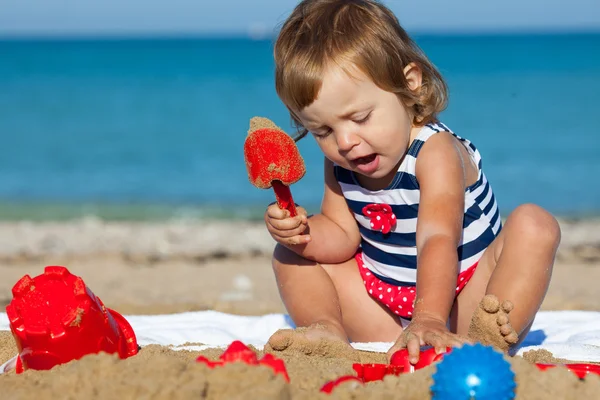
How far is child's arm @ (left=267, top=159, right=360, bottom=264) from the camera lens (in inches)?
90.4

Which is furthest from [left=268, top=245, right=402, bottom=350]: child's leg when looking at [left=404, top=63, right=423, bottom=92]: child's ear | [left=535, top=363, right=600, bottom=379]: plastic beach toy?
[left=535, top=363, right=600, bottom=379]: plastic beach toy

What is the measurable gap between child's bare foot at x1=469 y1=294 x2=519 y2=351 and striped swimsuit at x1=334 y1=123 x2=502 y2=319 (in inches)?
16.1

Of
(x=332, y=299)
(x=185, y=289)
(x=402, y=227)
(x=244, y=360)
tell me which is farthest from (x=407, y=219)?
(x=185, y=289)

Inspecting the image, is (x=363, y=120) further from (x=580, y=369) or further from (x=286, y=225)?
(x=580, y=369)

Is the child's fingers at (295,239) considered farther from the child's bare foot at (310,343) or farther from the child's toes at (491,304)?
the child's toes at (491,304)

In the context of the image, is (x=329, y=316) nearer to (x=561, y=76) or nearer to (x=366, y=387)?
(x=366, y=387)

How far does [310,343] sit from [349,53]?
795 mm

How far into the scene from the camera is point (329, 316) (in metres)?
2.38

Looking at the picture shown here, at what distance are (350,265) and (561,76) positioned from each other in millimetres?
24364

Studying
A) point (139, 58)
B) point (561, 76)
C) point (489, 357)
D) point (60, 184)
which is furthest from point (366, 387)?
point (139, 58)

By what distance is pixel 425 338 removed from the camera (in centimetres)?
189

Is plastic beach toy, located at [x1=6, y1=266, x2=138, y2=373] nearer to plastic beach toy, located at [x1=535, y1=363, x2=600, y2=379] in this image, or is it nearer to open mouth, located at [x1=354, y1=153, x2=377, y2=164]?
open mouth, located at [x1=354, y1=153, x2=377, y2=164]

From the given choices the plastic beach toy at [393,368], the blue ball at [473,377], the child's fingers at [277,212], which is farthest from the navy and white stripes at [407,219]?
the blue ball at [473,377]

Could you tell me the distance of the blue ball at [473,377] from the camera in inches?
56.3
